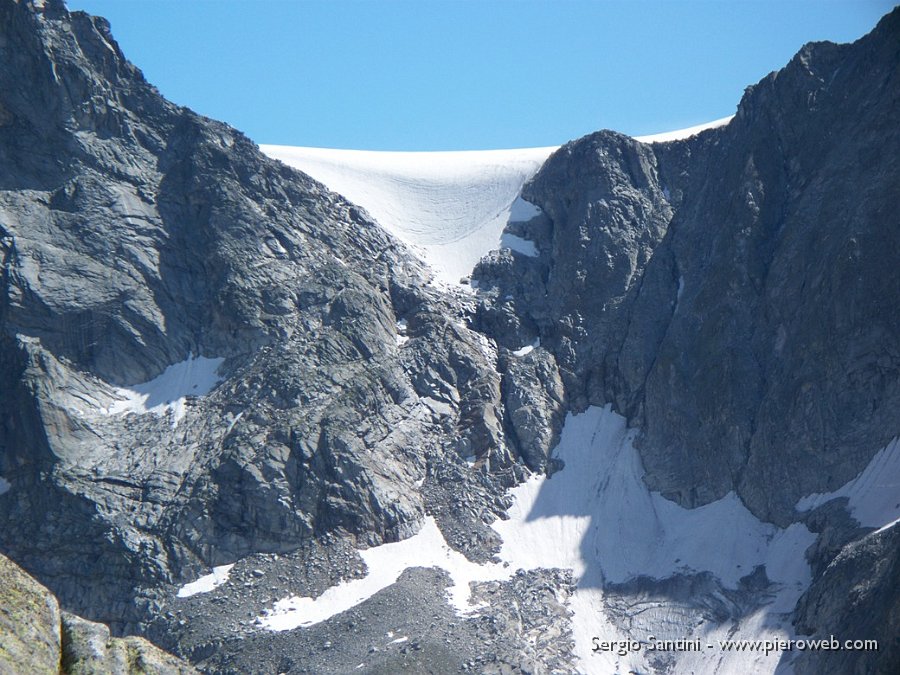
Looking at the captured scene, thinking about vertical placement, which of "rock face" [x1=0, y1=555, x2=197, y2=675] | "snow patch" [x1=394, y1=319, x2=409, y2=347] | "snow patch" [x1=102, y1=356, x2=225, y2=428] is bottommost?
"snow patch" [x1=102, y1=356, x2=225, y2=428]

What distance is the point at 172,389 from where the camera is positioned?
2635 inches

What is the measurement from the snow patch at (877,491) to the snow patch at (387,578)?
20.2 m

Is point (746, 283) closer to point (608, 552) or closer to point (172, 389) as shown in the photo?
point (608, 552)

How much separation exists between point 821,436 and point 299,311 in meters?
35.4

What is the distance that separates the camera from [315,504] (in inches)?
2388

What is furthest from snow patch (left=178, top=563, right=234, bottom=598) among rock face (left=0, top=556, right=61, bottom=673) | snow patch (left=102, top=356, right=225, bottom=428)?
rock face (left=0, top=556, right=61, bottom=673)

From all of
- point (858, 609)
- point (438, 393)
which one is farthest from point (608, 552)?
point (858, 609)

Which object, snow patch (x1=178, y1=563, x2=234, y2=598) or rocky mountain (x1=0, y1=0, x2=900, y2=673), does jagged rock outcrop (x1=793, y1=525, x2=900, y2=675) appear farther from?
snow patch (x1=178, y1=563, x2=234, y2=598)

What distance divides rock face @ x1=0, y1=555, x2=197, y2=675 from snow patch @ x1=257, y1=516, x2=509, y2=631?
128 feet

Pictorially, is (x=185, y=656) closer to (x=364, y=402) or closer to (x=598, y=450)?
(x=364, y=402)

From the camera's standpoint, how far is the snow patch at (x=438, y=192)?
3398 inches

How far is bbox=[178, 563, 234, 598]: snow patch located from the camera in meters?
55.5

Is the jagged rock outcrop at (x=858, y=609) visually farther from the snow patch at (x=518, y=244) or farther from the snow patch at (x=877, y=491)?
the snow patch at (x=518, y=244)

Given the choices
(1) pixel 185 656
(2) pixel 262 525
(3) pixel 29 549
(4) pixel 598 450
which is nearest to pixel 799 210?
(4) pixel 598 450
